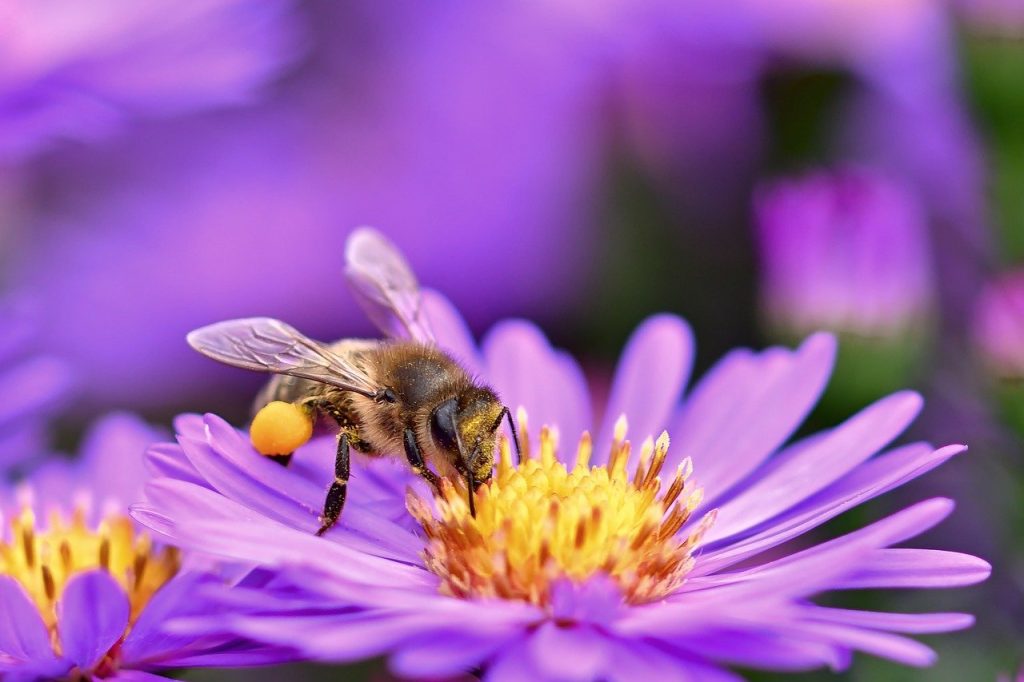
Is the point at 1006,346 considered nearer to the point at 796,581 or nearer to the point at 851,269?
the point at 851,269

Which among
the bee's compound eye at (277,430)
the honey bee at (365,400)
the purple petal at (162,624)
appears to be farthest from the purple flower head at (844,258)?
the purple petal at (162,624)

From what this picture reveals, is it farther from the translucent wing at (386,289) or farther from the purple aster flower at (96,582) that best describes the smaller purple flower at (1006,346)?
the purple aster flower at (96,582)

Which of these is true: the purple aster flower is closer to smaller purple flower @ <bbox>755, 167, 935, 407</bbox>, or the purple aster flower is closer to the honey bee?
the honey bee

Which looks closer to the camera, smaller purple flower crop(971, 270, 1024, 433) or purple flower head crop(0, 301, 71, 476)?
purple flower head crop(0, 301, 71, 476)

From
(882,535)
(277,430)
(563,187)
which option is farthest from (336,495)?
(563,187)

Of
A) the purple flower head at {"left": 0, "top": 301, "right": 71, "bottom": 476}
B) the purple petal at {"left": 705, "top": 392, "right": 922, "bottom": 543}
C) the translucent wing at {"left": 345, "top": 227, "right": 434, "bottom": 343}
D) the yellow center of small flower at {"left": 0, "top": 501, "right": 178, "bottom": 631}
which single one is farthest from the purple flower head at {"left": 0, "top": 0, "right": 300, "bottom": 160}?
the purple petal at {"left": 705, "top": 392, "right": 922, "bottom": 543}

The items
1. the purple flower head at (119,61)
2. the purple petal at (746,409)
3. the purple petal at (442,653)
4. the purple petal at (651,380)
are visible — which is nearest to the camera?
the purple petal at (442,653)
